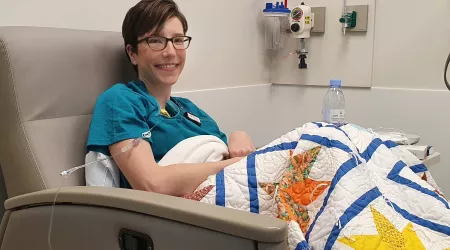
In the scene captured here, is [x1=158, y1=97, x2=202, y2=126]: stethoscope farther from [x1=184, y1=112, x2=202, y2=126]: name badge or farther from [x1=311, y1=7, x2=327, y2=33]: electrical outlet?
[x1=311, y1=7, x2=327, y2=33]: electrical outlet

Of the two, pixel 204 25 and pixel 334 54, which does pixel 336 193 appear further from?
pixel 334 54

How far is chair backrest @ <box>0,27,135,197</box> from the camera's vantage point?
1136 mm

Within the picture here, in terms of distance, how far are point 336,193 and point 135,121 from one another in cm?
59

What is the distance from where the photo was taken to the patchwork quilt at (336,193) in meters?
0.93

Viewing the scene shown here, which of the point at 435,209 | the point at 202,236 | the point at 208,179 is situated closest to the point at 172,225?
the point at 202,236

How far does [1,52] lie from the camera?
1.12 m

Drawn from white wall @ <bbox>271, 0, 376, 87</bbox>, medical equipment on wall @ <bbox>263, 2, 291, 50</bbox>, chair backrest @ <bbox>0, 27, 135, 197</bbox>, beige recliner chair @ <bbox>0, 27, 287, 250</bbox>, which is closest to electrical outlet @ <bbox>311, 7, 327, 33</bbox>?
white wall @ <bbox>271, 0, 376, 87</bbox>

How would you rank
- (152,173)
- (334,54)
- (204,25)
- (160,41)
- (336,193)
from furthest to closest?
(334,54), (204,25), (160,41), (152,173), (336,193)

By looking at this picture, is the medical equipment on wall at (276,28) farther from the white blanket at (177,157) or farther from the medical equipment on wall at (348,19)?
the white blanket at (177,157)

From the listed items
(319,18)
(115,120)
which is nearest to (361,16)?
(319,18)

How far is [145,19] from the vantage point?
4.54ft

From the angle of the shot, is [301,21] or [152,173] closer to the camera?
[152,173]

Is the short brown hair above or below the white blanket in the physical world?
above

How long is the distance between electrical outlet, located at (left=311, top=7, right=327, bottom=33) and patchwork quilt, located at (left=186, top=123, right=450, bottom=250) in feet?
4.00
